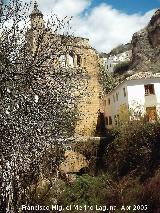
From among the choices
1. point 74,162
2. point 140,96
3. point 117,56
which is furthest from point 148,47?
point 74,162

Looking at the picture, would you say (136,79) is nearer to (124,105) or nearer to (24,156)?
(124,105)

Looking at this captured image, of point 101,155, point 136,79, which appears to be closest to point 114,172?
point 101,155

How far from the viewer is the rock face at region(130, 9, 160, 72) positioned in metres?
55.0

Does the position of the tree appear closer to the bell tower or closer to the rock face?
the bell tower

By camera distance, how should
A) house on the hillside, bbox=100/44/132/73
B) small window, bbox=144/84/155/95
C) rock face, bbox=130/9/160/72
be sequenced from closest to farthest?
small window, bbox=144/84/155/95 → rock face, bbox=130/9/160/72 → house on the hillside, bbox=100/44/132/73

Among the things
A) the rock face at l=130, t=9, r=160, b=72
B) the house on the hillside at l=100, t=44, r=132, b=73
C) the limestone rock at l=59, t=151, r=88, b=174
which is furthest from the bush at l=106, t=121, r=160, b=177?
the house on the hillside at l=100, t=44, r=132, b=73

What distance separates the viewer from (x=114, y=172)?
28250 millimetres

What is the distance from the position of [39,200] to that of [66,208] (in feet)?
12.0

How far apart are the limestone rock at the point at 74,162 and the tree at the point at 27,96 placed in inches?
742

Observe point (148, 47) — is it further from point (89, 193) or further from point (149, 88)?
point (89, 193)

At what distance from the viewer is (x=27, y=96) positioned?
364 inches

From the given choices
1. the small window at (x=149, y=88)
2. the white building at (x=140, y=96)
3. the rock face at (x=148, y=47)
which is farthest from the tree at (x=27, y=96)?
the rock face at (x=148, y=47)

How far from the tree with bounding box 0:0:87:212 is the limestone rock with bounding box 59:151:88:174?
18.9 metres

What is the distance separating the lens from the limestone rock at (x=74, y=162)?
2942 cm
